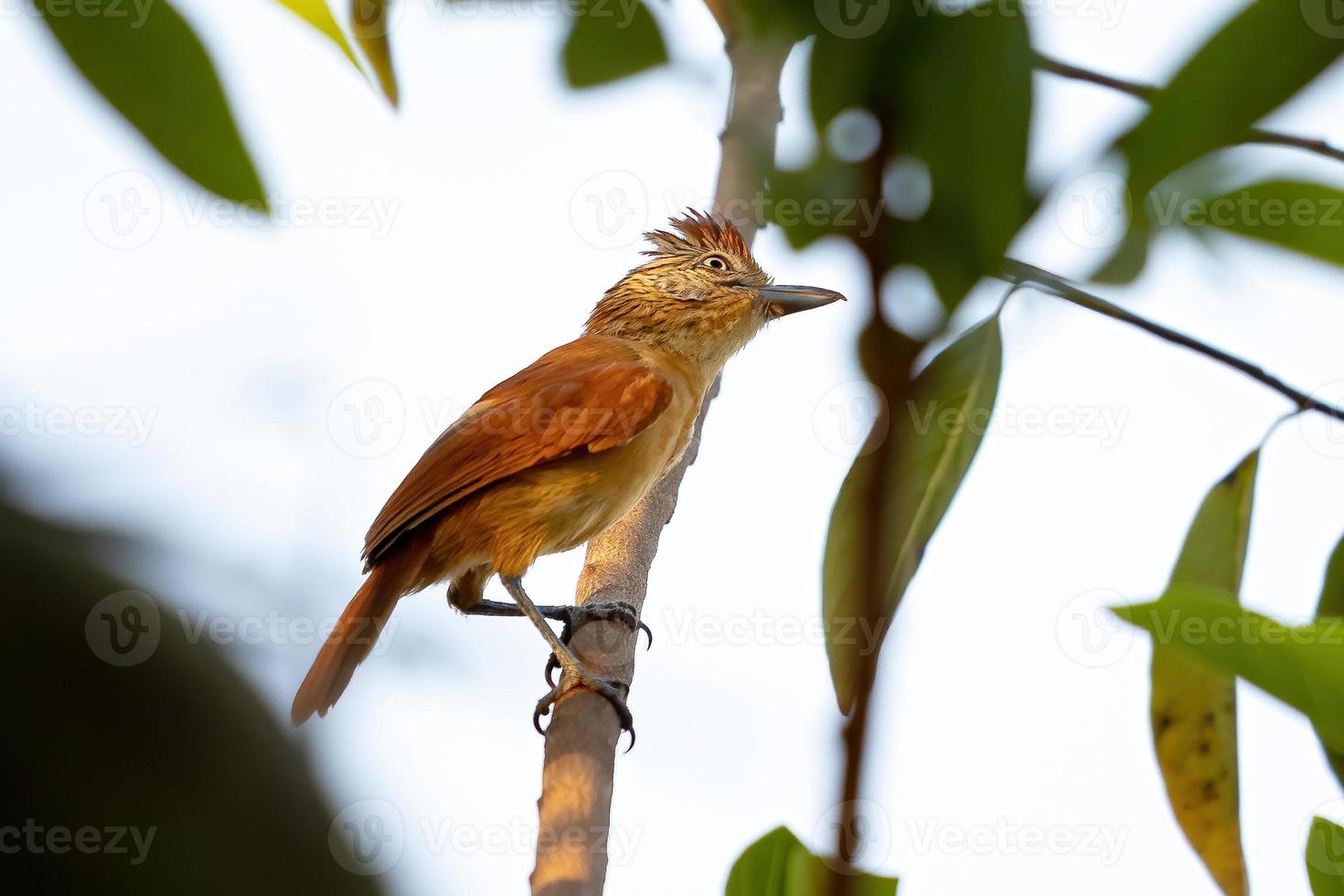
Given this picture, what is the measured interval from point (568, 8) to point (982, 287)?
721 mm

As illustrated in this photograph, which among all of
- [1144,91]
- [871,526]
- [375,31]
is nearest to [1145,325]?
[1144,91]

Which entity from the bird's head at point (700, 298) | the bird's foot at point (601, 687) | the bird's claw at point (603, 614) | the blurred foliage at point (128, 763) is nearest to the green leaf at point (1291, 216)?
the blurred foliage at point (128, 763)

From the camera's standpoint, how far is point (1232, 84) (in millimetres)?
1018

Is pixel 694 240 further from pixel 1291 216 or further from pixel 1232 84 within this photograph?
pixel 1232 84

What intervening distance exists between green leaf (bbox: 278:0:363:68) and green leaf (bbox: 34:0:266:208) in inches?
4.6

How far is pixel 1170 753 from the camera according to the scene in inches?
67.0

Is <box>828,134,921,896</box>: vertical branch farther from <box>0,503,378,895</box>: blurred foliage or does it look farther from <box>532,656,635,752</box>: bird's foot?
<box>532,656,635,752</box>: bird's foot

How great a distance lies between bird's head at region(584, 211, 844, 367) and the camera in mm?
3354

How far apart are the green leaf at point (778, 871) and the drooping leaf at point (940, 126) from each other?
2.76 feet

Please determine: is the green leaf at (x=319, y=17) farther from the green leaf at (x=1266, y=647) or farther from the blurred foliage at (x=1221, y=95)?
the green leaf at (x=1266, y=647)

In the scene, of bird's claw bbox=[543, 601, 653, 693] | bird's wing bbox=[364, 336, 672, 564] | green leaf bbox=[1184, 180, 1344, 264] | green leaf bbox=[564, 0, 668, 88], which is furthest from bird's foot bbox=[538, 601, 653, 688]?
green leaf bbox=[1184, 180, 1344, 264]

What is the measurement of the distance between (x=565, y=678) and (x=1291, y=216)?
1.53 meters

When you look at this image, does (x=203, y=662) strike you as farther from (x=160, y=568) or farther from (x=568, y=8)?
(x=568, y=8)

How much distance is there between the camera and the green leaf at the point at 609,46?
1.55 m
